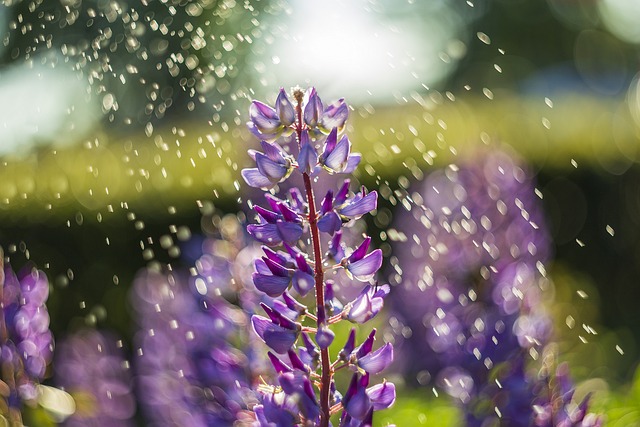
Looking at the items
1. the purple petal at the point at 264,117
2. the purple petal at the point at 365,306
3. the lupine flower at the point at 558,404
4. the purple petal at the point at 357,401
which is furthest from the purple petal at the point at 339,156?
the lupine flower at the point at 558,404

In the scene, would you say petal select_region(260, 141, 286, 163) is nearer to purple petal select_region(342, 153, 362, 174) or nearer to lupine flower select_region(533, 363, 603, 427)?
purple petal select_region(342, 153, 362, 174)

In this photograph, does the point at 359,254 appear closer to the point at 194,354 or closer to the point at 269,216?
the point at 269,216

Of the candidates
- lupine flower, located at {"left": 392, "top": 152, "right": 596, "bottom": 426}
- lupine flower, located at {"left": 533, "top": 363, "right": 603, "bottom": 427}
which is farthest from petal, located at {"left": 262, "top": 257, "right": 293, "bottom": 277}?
lupine flower, located at {"left": 392, "top": 152, "right": 596, "bottom": 426}

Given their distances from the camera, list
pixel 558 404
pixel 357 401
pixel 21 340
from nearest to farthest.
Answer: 1. pixel 357 401
2. pixel 558 404
3. pixel 21 340

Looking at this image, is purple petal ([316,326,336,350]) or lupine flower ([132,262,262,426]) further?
lupine flower ([132,262,262,426])

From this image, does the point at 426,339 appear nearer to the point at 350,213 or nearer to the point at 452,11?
the point at 350,213

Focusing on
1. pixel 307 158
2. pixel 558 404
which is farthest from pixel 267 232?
pixel 558 404

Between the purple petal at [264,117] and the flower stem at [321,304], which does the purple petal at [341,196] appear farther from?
the purple petal at [264,117]
